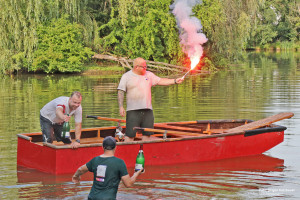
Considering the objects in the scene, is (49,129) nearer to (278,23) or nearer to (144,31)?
(144,31)

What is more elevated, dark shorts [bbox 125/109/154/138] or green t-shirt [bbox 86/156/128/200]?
dark shorts [bbox 125/109/154/138]

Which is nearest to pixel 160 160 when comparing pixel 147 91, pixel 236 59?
pixel 147 91

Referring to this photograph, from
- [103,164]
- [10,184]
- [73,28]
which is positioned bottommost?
[10,184]

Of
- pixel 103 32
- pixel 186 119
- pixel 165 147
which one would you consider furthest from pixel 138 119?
pixel 103 32

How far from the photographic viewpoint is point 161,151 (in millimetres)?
11602

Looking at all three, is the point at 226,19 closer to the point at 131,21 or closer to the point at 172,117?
the point at 131,21

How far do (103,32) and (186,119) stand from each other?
84.4 ft

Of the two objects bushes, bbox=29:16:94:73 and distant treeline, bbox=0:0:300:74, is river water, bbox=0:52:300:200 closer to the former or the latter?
bushes, bbox=29:16:94:73

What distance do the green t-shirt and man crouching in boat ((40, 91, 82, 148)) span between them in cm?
324

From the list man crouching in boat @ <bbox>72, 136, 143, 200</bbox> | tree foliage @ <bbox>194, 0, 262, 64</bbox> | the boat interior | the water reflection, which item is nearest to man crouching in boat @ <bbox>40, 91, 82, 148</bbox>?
the boat interior

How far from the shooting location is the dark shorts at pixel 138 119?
11.3 metres

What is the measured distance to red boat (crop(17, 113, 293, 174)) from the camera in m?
10.7

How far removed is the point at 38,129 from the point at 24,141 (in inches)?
188

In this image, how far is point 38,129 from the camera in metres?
15.9
